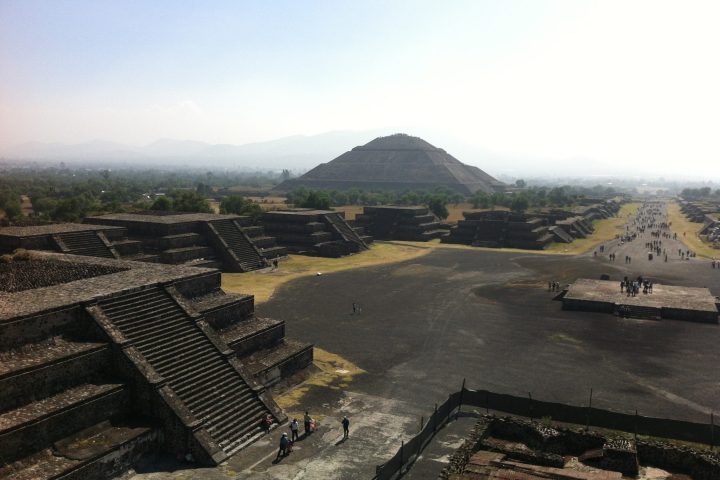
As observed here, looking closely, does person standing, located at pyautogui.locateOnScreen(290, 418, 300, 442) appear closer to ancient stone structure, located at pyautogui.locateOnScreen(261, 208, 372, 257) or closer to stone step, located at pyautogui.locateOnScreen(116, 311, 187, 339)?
stone step, located at pyautogui.locateOnScreen(116, 311, 187, 339)

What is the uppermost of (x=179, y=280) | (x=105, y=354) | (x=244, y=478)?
(x=179, y=280)

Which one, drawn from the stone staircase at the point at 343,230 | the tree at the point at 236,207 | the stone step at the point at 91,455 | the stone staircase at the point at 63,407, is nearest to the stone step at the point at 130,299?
the stone staircase at the point at 63,407

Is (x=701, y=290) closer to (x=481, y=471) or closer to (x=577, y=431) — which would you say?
(x=577, y=431)

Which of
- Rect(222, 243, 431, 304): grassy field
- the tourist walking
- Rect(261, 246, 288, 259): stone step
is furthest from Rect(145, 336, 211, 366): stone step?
Rect(261, 246, 288, 259): stone step

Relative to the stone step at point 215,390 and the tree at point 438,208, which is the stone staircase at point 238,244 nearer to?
the stone step at point 215,390

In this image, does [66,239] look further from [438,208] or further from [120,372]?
[438,208]

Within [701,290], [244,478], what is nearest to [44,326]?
[244,478]
